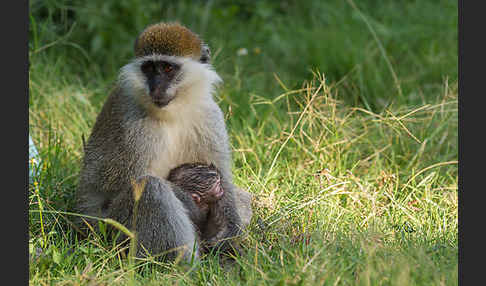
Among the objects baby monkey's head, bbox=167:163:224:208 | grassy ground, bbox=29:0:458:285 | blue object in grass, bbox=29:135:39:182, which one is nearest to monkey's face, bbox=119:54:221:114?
baby monkey's head, bbox=167:163:224:208

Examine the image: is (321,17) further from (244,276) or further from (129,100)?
(244,276)

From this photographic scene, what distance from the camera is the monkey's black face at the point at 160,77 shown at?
12.3ft

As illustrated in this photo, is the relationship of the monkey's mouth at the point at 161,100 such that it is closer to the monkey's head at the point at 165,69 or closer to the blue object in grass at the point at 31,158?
the monkey's head at the point at 165,69

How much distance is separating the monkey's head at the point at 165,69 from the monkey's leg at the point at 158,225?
50 cm

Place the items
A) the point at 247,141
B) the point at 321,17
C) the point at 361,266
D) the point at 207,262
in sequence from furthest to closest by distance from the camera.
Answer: the point at 321,17 < the point at 247,141 < the point at 207,262 < the point at 361,266

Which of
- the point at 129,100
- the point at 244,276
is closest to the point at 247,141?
the point at 129,100

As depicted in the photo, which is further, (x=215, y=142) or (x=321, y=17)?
(x=321, y=17)

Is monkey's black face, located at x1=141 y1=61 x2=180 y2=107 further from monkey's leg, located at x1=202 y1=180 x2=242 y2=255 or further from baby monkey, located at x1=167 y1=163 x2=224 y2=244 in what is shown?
monkey's leg, located at x1=202 y1=180 x2=242 y2=255

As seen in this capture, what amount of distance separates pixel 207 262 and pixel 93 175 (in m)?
0.92

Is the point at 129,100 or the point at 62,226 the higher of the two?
the point at 129,100

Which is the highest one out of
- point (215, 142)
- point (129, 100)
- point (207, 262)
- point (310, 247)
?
point (129, 100)

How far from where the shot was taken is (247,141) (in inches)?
204

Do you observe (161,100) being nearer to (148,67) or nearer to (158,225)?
(148,67)

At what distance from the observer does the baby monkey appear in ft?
13.3
